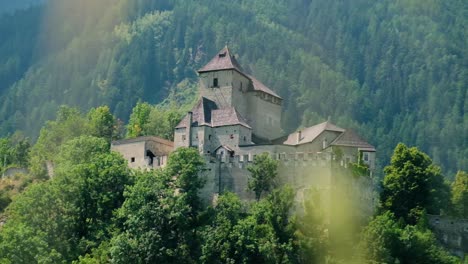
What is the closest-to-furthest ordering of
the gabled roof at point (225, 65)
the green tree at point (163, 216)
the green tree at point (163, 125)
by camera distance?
1. the green tree at point (163, 216)
2. the gabled roof at point (225, 65)
3. the green tree at point (163, 125)

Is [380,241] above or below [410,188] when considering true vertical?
below

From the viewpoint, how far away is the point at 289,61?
5709 inches

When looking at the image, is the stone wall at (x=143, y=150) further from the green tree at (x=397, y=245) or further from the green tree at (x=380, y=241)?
the green tree at (x=397, y=245)

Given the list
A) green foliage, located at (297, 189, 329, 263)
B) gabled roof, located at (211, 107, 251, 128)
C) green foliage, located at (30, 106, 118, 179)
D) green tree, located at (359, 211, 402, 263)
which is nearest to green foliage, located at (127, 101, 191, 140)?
green foliage, located at (30, 106, 118, 179)

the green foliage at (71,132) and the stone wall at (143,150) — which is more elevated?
the green foliage at (71,132)

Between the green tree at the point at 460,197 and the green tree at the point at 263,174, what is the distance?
17.9 metres

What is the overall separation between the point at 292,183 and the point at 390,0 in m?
109

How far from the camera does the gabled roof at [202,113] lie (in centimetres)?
6819

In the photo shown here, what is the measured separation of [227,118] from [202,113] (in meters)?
2.24

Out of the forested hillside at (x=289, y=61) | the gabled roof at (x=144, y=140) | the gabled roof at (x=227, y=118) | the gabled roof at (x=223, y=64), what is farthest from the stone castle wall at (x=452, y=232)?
the forested hillside at (x=289, y=61)

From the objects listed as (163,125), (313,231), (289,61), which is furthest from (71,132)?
(289,61)

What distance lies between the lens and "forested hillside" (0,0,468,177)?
13225cm

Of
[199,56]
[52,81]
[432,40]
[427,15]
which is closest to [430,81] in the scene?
[432,40]

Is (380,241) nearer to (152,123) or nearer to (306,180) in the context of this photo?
(306,180)
